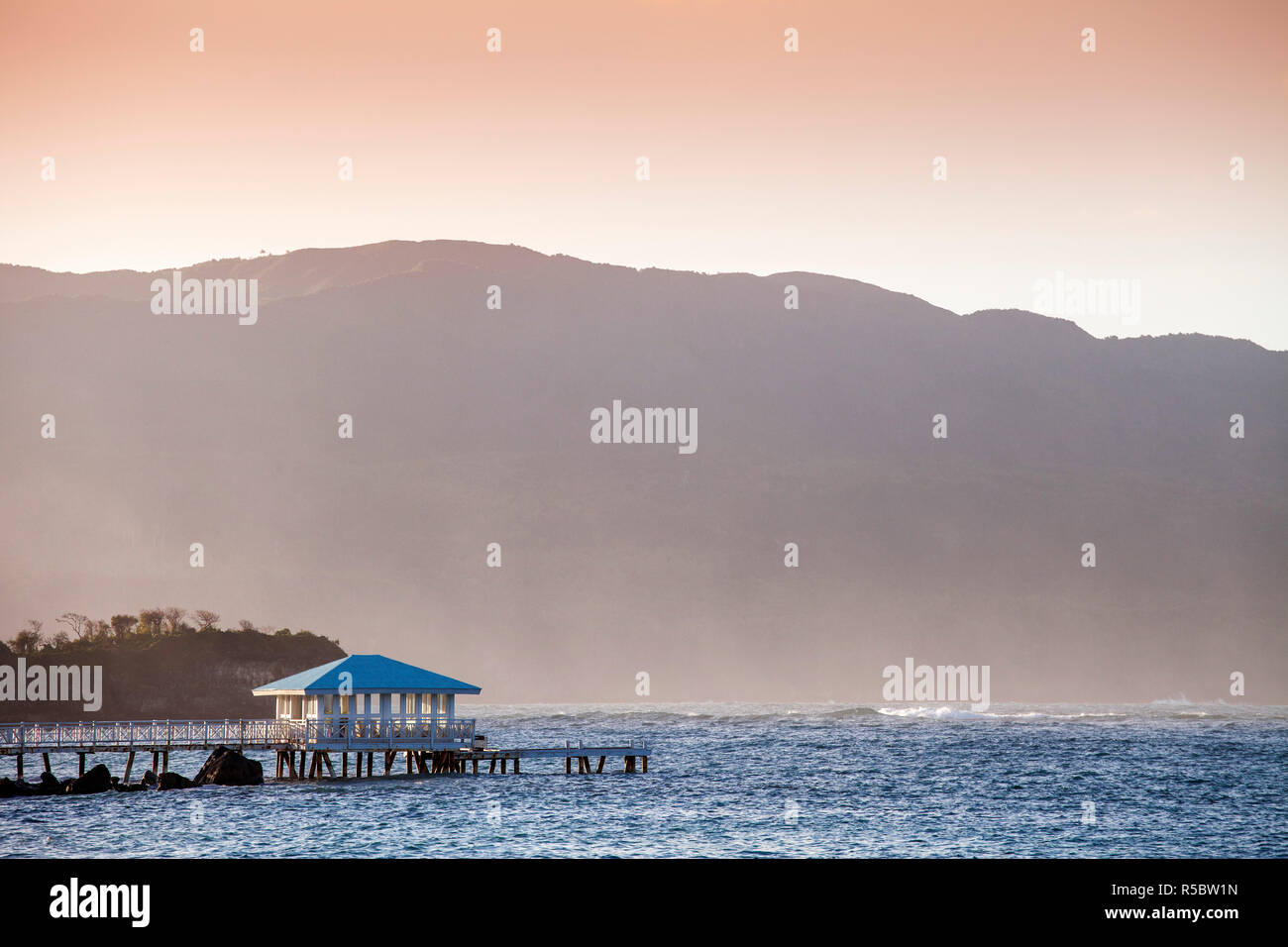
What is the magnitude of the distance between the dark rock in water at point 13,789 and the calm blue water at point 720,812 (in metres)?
2.41

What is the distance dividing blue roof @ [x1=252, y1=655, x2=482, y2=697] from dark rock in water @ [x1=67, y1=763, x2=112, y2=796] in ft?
29.6

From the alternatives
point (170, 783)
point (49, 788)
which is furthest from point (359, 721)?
point (49, 788)

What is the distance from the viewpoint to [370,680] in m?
71.3

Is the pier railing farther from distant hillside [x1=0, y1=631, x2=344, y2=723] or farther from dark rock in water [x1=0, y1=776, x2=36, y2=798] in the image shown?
distant hillside [x1=0, y1=631, x2=344, y2=723]

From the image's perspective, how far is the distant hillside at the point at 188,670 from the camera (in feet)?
525

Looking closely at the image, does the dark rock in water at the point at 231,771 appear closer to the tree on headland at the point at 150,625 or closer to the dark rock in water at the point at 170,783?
the dark rock in water at the point at 170,783

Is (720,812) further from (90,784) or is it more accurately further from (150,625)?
(150,625)

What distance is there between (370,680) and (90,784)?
47.5ft

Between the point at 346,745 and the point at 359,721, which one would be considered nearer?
the point at 346,745

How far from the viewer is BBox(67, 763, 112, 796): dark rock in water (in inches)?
2773

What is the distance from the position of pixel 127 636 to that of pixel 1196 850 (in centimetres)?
14351
